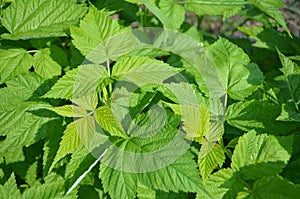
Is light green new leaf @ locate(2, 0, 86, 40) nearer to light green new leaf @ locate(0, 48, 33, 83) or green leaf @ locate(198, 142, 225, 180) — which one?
light green new leaf @ locate(0, 48, 33, 83)

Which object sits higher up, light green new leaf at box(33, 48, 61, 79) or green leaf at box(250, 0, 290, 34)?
green leaf at box(250, 0, 290, 34)

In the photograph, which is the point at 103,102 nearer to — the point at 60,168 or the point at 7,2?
the point at 60,168

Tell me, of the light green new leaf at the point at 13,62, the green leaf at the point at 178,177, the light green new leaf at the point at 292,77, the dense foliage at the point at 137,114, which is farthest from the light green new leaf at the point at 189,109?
the light green new leaf at the point at 13,62

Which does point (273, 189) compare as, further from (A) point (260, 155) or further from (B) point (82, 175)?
(B) point (82, 175)

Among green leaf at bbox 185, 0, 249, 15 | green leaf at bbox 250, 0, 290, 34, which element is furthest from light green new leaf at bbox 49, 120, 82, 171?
green leaf at bbox 250, 0, 290, 34

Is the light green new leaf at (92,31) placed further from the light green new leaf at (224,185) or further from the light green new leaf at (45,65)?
the light green new leaf at (224,185)

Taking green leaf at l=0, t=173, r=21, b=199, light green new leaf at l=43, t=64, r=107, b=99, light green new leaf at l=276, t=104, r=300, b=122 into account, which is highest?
light green new leaf at l=43, t=64, r=107, b=99
